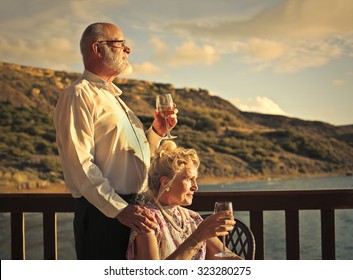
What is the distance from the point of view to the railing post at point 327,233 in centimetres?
222

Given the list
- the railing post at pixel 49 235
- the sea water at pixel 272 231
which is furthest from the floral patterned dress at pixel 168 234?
the sea water at pixel 272 231

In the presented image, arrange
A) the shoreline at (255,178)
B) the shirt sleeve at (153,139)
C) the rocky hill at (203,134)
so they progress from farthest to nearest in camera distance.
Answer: the shoreline at (255,178) < the rocky hill at (203,134) < the shirt sleeve at (153,139)

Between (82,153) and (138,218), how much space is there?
0.27m

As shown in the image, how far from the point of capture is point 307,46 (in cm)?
3534

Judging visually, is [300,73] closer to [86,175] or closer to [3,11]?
[3,11]

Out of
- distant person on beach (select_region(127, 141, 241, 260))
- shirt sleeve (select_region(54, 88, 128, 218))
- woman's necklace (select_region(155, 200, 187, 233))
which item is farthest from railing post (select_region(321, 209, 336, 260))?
shirt sleeve (select_region(54, 88, 128, 218))

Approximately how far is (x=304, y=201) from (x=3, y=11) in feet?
105

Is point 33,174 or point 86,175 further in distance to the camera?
point 33,174

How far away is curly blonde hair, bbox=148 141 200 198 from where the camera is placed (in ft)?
5.60

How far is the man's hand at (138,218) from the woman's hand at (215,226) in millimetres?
140

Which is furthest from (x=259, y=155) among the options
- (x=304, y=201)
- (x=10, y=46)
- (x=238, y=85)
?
(x=304, y=201)

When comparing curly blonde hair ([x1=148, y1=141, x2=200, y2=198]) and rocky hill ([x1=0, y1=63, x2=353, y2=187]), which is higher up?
rocky hill ([x1=0, y1=63, x2=353, y2=187])

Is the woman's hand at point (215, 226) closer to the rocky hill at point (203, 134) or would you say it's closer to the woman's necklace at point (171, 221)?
the woman's necklace at point (171, 221)

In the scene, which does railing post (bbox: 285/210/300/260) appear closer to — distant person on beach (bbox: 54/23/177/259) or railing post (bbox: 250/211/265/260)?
railing post (bbox: 250/211/265/260)
